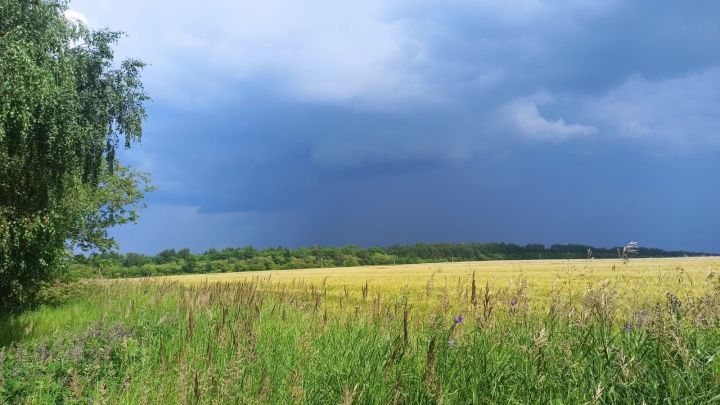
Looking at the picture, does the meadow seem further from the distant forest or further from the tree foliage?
the distant forest

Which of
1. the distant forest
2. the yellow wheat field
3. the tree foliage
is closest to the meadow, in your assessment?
the yellow wheat field

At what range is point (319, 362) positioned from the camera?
16.7 ft

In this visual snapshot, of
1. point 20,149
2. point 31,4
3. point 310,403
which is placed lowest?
point 310,403

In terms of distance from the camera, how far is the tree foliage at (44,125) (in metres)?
11.7

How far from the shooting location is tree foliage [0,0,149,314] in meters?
Result: 11.7

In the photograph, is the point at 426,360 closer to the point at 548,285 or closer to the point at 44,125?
the point at 44,125

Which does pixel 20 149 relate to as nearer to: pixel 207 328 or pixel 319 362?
pixel 207 328

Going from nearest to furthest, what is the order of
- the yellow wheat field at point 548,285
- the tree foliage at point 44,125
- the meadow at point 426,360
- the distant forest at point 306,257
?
the meadow at point 426,360 → the yellow wheat field at point 548,285 → the tree foliage at point 44,125 → the distant forest at point 306,257

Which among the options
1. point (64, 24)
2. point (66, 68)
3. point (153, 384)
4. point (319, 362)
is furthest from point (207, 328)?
point (64, 24)

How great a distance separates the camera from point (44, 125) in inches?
517

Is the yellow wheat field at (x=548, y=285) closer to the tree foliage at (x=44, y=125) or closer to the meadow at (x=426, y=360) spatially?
the meadow at (x=426, y=360)

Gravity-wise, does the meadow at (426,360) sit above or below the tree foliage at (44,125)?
below

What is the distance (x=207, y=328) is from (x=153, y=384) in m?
2.10

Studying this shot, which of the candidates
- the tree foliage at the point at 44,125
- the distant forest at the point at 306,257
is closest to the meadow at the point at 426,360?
the tree foliage at the point at 44,125
